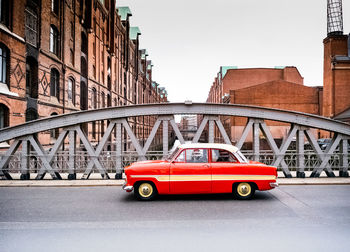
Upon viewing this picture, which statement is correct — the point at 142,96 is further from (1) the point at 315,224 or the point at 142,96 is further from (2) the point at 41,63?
(1) the point at 315,224

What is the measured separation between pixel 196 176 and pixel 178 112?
339 cm

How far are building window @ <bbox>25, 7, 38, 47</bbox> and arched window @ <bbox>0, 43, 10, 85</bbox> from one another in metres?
2.01

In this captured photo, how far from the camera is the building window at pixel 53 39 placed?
18.4m

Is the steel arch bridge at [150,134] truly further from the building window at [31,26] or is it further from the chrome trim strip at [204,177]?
the building window at [31,26]

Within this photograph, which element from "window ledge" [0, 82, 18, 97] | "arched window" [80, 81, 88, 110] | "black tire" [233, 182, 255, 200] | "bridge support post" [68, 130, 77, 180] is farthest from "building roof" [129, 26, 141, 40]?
A: "black tire" [233, 182, 255, 200]

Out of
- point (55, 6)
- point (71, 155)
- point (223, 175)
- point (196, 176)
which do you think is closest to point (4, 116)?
point (71, 155)

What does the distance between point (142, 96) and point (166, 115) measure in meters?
39.8

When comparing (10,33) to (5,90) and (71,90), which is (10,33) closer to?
Answer: (5,90)

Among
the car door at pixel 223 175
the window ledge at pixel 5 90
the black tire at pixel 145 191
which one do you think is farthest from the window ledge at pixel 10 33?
the car door at pixel 223 175

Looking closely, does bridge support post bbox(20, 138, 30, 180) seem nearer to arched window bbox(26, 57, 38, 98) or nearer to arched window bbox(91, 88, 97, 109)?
arched window bbox(26, 57, 38, 98)

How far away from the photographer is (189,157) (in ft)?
23.2

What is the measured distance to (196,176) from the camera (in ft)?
22.6

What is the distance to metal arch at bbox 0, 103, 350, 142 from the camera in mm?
9180

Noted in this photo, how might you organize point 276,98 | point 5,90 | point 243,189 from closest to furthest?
point 243,189 < point 5,90 < point 276,98
